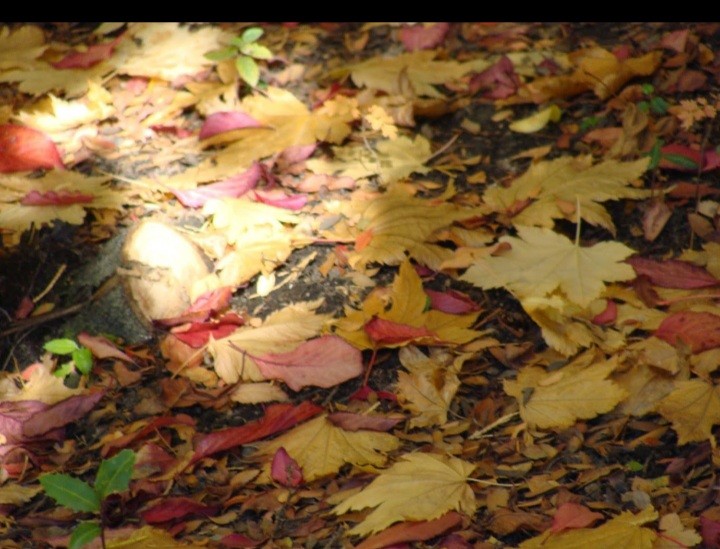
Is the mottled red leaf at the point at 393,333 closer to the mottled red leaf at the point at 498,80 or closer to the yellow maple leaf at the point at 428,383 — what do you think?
the yellow maple leaf at the point at 428,383

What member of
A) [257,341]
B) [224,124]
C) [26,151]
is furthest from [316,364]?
[26,151]

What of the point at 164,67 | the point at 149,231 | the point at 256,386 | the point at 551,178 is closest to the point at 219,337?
the point at 256,386

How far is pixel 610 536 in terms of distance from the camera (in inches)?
64.2

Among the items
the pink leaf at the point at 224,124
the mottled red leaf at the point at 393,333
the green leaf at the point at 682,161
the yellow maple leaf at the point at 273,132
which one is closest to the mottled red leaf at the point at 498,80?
the yellow maple leaf at the point at 273,132

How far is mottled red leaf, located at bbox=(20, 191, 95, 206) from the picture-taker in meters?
2.53

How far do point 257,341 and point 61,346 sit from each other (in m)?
0.47

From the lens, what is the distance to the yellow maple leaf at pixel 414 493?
171 centimetres

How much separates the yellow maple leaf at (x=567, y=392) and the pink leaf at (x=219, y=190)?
104 cm

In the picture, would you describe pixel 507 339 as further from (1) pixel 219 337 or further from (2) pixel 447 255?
(1) pixel 219 337

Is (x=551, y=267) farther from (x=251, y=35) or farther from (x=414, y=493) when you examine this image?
(x=251, y=35)

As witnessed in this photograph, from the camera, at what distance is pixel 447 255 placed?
2.39 meters

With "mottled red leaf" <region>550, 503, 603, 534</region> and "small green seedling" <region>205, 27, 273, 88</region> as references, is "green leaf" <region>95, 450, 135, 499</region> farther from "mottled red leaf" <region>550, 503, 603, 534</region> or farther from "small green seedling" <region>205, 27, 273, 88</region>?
"small green seedling" <region>205, 27, 273, 88</region>
